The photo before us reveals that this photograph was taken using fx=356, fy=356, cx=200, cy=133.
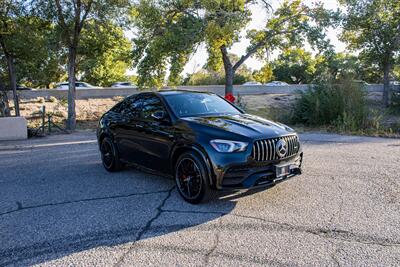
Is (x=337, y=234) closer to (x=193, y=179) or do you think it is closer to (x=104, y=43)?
(x=193, y=179)

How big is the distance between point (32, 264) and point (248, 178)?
267cm

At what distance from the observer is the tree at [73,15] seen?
14.1 metres

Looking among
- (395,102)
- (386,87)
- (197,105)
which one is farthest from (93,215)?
(386,87)

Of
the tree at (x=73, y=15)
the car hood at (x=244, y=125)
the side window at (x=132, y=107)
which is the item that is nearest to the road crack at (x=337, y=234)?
the car hood at (x=244, y=125)

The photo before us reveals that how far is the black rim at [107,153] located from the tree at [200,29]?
31.1ft

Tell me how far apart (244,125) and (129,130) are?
2298 millimetres

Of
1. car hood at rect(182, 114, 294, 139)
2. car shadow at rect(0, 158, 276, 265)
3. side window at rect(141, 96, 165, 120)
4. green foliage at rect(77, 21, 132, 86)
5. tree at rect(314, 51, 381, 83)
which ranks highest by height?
green foliage at rect(77, 21, 132, 86)

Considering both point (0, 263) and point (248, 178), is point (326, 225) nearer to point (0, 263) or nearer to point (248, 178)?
point (248, 178)

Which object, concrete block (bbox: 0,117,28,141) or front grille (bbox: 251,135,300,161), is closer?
front grille (bbox: 251,135,300,161)

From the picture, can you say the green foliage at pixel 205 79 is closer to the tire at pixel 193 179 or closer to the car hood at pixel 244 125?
the car hood at pixel 244 125

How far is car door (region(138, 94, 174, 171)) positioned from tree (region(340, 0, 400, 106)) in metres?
15.8

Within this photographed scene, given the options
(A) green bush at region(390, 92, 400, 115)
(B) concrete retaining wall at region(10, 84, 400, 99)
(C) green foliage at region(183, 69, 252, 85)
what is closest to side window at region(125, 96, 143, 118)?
(B) concrete retaining wall at region(10, 84, 400, 99)

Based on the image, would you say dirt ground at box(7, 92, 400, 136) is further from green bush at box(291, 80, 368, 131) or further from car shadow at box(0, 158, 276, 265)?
car shadow at box(0, 158, 276, 265)

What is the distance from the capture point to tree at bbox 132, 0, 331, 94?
16.1 metres
